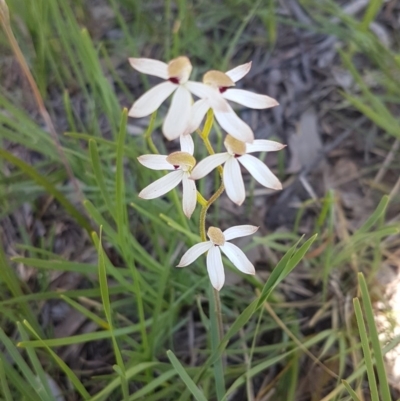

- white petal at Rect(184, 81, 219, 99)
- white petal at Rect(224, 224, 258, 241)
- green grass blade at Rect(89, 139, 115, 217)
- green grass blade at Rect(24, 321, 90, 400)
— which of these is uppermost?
white petal at Rect(184, 81, 219, 99)

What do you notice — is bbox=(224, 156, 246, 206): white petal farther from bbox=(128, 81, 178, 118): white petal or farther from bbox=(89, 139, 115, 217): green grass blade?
bbox=(89, 139, 115, 217): green grass blade

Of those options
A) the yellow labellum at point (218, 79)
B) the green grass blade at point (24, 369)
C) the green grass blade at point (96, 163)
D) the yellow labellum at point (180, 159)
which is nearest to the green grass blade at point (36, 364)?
the green grass blade at point (24, 369)

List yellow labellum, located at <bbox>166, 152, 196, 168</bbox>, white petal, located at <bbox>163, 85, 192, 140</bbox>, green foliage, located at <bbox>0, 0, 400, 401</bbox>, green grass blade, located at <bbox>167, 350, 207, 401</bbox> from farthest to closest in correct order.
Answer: green foliage, located at <bbox>0, 0, 400, 401</bbox> → green grass blade, located at <bbox>167, 350, 207, 401</bbox> → yellow labellum, located at <bbox>166, 152, 196, 168</bbox> → white petal, located at <bbox>163, 85, 192, 140</bbox>

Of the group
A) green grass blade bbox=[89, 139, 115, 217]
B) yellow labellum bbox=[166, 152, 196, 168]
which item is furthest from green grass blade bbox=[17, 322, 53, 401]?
yellow labellum bbox=[166, 152, 196, 168]

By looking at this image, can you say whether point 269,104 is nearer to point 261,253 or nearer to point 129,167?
point 261,253

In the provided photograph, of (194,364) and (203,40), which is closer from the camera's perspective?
(194,364)

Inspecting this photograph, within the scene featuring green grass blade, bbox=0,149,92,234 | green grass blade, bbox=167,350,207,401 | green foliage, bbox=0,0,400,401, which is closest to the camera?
green grass blade, bbox=167,350,207,401

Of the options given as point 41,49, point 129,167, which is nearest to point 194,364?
point 129,167
